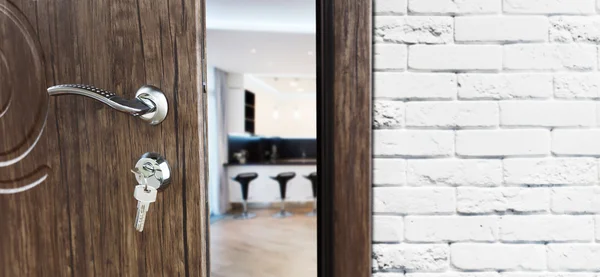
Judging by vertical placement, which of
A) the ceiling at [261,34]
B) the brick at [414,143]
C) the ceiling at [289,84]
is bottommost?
the brick at [414,143]

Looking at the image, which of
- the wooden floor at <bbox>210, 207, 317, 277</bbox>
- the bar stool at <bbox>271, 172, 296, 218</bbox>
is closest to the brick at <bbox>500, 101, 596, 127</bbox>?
the wooden floor at <bbox>210, 207, 317, 277</bbox>

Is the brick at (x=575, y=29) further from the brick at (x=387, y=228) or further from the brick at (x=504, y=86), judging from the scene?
the brick at (x=387, y=228)

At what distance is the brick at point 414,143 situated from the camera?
59cm

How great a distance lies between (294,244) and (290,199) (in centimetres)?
A: 162

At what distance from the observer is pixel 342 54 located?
56 cm

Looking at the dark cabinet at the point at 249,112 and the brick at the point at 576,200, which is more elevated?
the dark cabinet at the point at 249,112

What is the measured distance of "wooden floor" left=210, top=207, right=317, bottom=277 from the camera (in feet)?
8.67

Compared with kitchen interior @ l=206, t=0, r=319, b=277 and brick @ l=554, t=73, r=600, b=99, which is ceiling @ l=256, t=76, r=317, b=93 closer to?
kitchen interior @ l=206, t=0, r=319, b=277

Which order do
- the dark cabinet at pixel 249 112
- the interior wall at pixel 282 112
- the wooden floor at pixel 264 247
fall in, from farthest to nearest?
the interior wall at pixel 282 112
the dark cabinet at pixel 249 112
the wooden floor at pixel 264 247

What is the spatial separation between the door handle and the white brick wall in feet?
1.33

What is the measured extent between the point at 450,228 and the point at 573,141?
301mm

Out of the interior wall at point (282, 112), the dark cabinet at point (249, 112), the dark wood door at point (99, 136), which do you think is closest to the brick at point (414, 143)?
the dark wood door at point (99, 136)

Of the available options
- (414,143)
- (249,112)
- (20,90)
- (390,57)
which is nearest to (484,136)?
(414,143)

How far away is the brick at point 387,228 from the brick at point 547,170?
0.76ft
